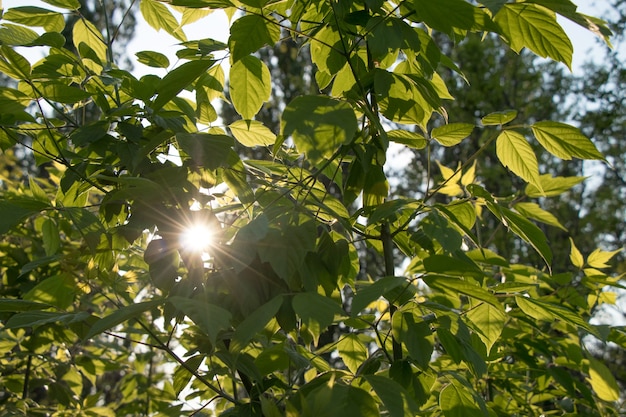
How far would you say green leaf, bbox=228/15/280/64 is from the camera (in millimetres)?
1059

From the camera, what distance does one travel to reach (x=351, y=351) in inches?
53.6

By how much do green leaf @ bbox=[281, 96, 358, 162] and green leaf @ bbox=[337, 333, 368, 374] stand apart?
1.93 feet

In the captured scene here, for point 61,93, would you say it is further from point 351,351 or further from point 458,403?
point 458,403

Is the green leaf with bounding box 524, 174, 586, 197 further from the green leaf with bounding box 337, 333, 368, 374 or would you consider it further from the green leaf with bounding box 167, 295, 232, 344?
the green leaf with bounding box 167, 295, 232, 344

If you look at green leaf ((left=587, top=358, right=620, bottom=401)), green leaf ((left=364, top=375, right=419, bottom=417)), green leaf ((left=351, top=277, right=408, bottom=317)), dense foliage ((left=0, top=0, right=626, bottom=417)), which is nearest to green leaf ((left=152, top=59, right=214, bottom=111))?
dense foliage ((left=0, top=0, right=626, bottom=417))

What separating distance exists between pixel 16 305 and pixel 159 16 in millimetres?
824

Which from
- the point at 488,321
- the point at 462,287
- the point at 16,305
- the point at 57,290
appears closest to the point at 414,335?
the point at 462,287

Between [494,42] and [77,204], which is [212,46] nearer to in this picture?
[77,204]

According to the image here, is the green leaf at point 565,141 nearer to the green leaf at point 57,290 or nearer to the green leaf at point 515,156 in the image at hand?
the green leaf at point 515,156

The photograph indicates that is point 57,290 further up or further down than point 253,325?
further up

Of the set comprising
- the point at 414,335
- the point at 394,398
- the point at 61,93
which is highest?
the point at 61,93

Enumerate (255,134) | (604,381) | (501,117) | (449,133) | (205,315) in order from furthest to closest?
1. (604,381)
2. (255,134)
3. (449,133)
4. (501,117)
5. (205,315)

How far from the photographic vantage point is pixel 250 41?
1068 millimetres

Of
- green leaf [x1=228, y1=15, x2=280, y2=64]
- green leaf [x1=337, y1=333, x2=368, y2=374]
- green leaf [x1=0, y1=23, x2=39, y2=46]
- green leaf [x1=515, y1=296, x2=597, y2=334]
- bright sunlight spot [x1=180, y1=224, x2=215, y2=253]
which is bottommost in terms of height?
green leaf [x1=515, y1=296, x2=597, y2=334]
